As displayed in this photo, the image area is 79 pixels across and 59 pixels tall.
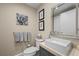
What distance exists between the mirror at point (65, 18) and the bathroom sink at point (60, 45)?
106mm

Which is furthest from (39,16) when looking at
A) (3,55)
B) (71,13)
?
(3,55)

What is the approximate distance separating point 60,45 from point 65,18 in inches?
13.7

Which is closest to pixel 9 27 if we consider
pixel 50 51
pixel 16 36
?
pixel 16 36

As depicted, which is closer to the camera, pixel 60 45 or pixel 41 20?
pixel 60 45

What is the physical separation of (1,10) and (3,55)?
0.58 m

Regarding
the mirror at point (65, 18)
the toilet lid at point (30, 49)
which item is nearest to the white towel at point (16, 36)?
the toilet lid at point (30, 49)

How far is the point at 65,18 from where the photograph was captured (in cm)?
114

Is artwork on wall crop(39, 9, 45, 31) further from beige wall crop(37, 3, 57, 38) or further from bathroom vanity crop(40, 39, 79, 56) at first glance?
bathroom vanity crop(40, 39, 79, 56)

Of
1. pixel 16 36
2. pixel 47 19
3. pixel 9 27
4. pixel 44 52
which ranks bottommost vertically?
pixel 44 52

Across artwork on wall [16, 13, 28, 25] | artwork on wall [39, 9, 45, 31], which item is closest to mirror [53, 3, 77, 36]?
artwork on wall [39, 9, 45, 31]

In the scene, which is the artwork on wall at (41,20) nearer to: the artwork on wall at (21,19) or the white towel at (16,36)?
the artwork on wall at (21,19)

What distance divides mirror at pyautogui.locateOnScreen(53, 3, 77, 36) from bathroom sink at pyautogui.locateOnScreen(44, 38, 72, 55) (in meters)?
0.11

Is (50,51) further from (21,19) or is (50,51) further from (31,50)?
(21,19)

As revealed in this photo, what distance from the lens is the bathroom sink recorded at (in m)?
1.10
